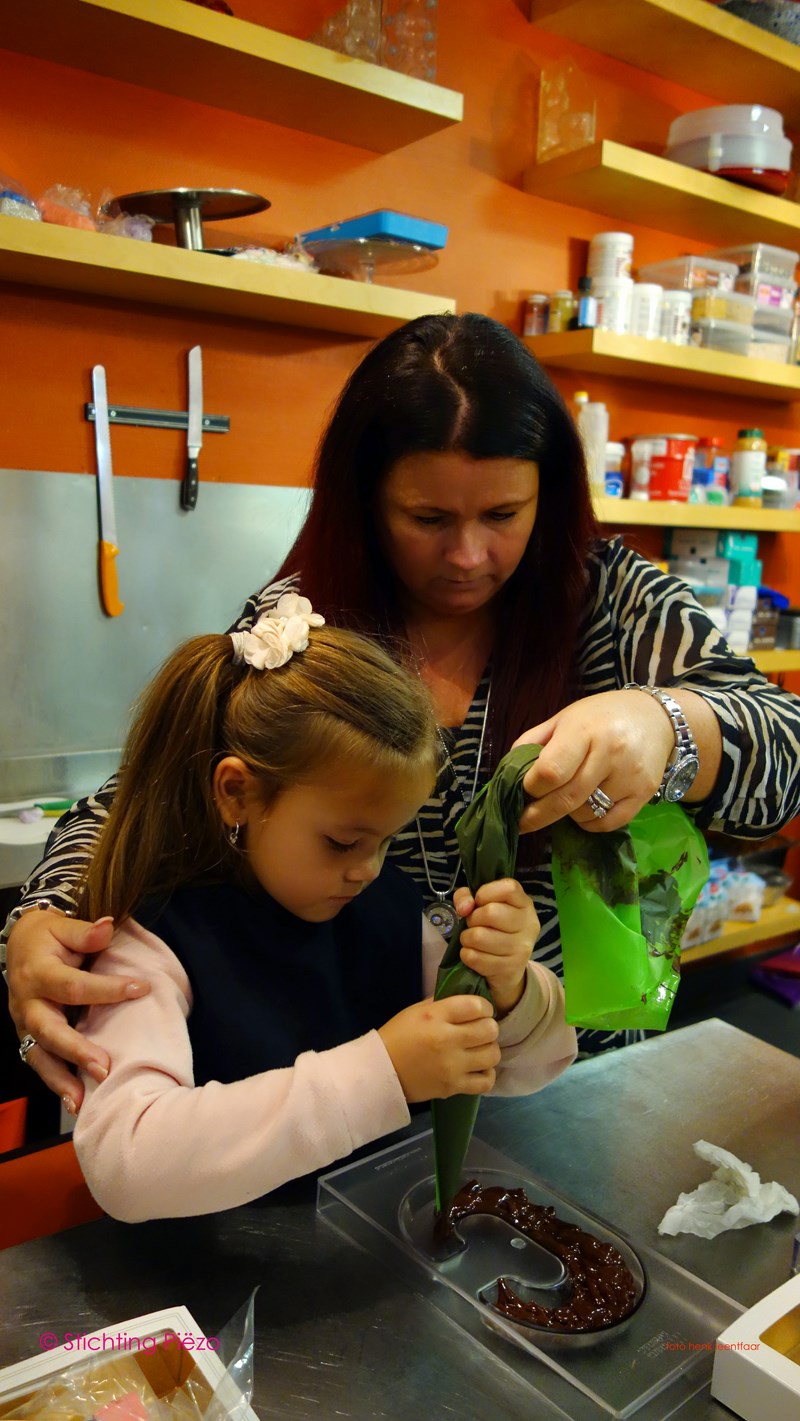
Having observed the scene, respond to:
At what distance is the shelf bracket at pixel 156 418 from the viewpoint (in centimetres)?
201

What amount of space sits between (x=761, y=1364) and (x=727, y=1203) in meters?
0.26

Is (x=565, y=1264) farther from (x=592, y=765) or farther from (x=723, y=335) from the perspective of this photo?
(x=723, y=335)

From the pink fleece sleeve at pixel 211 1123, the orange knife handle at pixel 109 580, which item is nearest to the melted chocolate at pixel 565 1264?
the pink fleece sleeve at pixel 211 1123

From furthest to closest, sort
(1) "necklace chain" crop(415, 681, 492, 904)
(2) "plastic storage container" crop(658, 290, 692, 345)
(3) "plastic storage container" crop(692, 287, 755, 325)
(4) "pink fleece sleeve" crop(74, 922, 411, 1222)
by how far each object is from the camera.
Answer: (3) "plastic storage container" crop(692, 287, 755, 325) < (2) "plastic storage container" crop(658, 290, 692, 345) < (1) "necklace chain" crop(415, 681, 492, 904) < (4) "pink fleece sleeve" crop(74, 922, 411, 1222)

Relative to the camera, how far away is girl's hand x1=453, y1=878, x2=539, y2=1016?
0.83m

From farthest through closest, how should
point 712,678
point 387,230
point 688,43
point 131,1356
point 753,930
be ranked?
point 753,930, point 688,43, point 387,230, point 712,678, point 131,1356

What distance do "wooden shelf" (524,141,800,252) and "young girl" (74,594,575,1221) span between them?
6.34ft

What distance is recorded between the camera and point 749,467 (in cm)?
303

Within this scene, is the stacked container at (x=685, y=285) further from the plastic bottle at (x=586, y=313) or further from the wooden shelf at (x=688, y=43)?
the wooden shelf at (x=688, y=43)

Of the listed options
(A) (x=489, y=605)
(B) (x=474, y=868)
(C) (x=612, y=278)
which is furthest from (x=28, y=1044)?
(C) (x=612, y=278)

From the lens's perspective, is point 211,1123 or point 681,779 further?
point 681,779

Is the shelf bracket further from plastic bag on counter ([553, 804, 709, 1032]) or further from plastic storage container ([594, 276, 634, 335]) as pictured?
plastic bag on counter ([553, 804, 709, 1032])

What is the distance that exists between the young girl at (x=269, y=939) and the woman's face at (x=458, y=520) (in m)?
0.21

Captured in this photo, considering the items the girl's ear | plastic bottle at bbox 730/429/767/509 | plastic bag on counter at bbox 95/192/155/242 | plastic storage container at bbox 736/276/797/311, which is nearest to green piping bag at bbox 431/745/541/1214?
the girl's ear
